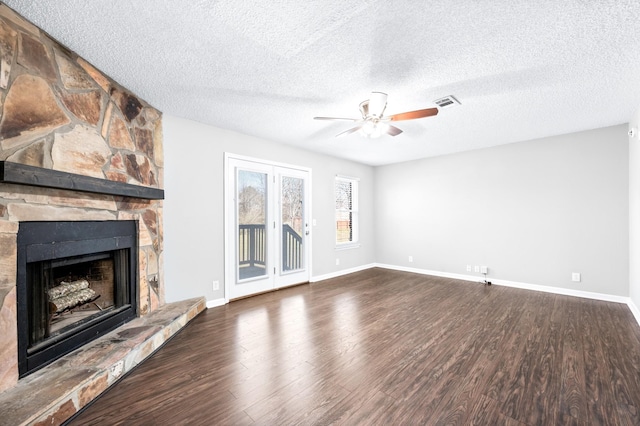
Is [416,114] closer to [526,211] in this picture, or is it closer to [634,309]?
[526,211]

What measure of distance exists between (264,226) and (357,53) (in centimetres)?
295

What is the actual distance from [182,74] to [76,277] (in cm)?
209

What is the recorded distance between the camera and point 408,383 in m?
1.99

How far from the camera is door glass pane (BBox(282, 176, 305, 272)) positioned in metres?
4.67

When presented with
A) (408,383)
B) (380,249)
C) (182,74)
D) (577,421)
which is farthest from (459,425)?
(380,249)

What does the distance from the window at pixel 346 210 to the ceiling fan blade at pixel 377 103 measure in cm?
295

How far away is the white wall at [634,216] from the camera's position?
314 centimetres

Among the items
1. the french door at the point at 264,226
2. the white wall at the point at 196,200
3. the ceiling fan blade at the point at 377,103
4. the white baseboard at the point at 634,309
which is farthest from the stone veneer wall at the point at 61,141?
the white baseboard at the point at 634,309

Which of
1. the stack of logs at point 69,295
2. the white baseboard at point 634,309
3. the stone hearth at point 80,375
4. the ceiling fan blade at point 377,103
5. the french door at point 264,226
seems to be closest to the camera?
the stone hearth at point 80,375

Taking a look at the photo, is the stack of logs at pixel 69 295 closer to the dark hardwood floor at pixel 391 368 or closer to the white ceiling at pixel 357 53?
the dark hardwood floor at pixel 391 368

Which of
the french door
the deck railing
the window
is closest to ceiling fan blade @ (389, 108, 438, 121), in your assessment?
the french door

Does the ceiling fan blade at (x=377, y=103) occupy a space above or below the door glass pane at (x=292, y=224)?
above

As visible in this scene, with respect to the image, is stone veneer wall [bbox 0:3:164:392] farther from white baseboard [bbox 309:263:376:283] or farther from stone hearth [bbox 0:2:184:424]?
white baseboard [bbox 309:263:376:283]

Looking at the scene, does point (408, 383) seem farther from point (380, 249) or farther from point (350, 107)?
point (380, 249)
